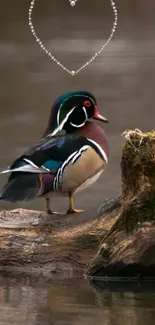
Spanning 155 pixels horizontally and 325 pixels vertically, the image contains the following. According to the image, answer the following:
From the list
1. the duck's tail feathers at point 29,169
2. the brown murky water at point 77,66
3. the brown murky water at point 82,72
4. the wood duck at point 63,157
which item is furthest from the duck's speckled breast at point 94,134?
the brown murky water at point 77,66

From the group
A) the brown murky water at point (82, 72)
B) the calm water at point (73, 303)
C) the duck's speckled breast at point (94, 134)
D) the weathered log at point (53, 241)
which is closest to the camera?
the calm water at point (73, 303)

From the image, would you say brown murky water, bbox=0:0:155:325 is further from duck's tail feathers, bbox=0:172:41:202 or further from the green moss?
the green moss

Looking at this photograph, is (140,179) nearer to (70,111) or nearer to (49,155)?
(49,155)

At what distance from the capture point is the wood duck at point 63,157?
17.3 ft

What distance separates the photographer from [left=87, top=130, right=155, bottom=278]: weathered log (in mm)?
4828

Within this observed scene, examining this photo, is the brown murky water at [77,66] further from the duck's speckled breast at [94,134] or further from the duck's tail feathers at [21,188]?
the duck's tail feathers at [21,188]

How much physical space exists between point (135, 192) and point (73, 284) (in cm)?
45

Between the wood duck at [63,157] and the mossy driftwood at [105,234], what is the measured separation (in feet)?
0.51

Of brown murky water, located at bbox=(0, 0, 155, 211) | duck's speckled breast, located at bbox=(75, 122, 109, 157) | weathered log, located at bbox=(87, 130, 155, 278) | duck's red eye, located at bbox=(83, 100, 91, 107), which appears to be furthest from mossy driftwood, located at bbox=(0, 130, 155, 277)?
brown murky water, located at bbox=(0, 0, 155, 211)

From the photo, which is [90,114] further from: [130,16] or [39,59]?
[130,16]

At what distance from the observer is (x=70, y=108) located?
555cm

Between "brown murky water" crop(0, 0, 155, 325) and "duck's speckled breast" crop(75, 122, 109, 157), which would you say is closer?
"duck's speckled breast" crop(75, 122, 109, 157)

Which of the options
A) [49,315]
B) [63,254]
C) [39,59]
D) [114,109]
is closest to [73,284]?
[63,254]

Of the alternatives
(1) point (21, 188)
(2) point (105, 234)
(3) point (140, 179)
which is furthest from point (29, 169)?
(3) point (140, 179)
